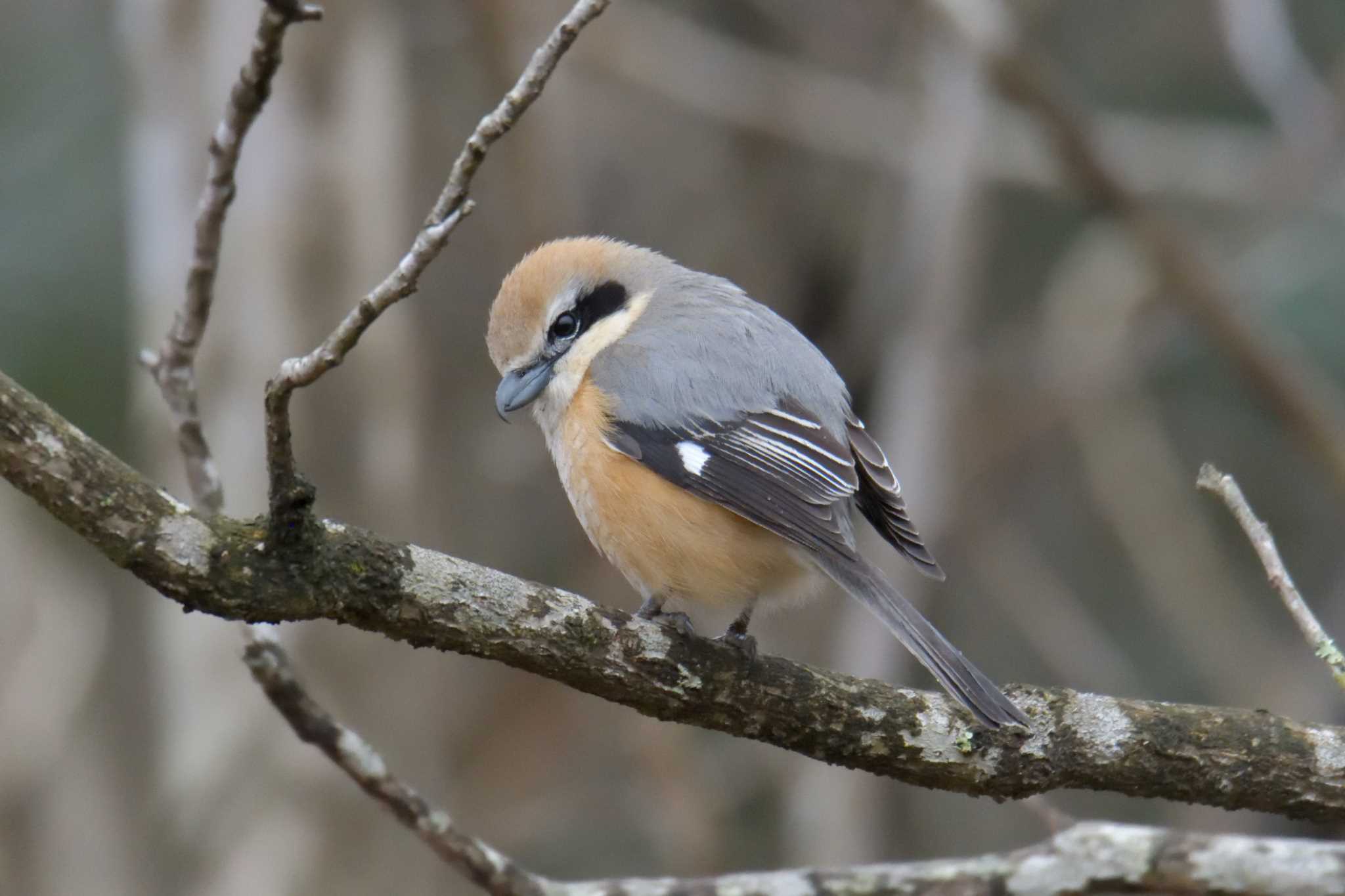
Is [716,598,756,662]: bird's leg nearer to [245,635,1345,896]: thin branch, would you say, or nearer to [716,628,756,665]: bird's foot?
[716,628,756,665]: bird's foot

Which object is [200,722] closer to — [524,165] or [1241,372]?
[524,165]

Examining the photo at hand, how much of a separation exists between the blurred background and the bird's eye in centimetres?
177

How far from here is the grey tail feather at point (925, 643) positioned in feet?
7.51

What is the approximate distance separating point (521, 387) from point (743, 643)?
0.99 metres

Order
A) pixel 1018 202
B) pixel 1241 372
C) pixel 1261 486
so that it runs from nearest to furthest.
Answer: pixel 1241 372 < pixel 1261 486 < pixel 1018 202

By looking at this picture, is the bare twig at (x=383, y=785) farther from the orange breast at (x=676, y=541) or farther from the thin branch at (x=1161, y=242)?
the thin branch at (x=1161, y=242)

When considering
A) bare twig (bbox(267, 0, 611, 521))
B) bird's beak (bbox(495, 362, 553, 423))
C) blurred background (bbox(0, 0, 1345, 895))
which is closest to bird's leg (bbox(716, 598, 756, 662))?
bird's beak (bbox(495, 362, 553, 423))

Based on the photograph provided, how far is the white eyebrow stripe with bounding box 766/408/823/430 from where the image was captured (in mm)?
2973

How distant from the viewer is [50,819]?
635 centimetres

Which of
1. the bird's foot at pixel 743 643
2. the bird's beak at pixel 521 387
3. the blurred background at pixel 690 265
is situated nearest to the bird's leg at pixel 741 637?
the bird's foot at pixel 743 643

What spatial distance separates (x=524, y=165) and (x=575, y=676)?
341cm

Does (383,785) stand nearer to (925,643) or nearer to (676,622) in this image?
(676,622)

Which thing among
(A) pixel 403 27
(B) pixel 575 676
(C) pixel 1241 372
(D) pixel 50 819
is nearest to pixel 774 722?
(B) pixel 575 676

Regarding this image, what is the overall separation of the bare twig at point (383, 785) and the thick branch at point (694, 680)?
1.58 ft
